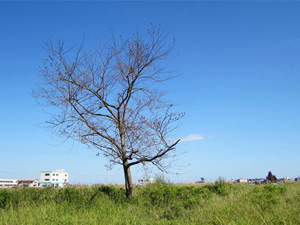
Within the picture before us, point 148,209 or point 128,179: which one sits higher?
point 128,179

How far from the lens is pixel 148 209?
809 cm

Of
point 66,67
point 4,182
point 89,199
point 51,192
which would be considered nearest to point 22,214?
point 89,199

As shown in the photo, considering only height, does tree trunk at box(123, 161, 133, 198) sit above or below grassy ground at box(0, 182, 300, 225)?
above

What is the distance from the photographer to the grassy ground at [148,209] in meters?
5.75

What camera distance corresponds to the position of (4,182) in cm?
7969

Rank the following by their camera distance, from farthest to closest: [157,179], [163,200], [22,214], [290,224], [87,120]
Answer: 1. [157,179]
2. [87,120]
3. [163,200]
4. [22,214]
5. [290,224]

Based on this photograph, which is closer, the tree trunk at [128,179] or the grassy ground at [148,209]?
the grassy ground at [148,209]

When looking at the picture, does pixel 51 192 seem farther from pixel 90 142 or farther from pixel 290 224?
pixel 290 224

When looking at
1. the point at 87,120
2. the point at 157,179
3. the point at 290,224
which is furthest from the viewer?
the point at 157,179

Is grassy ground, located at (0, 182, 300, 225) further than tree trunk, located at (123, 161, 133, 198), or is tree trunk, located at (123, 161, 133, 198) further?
tree trunk, located at (123, 161, 133, 198)

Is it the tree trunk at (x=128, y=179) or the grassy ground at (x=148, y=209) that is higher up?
the tree trunk at (x=128, y=179)

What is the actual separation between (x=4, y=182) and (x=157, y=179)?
8466 cm

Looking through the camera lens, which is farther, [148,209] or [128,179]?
[128,179]

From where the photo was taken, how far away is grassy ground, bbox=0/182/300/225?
18.9 feet
